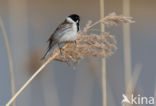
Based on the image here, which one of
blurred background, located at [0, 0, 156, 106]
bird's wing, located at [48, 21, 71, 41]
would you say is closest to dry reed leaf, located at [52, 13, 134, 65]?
bird's wing, located at [48, 21, 71, 41]

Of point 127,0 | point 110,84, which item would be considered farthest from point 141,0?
point 110,84

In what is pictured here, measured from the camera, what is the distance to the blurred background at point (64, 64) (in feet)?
6.15

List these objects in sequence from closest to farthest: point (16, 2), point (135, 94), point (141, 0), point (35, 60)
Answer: point (135, 94) < point (35, 60) < point (16, 2) < point (141, 0)

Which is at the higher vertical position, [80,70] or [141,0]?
[141,0]

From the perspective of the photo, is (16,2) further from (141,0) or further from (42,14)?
(141,0)

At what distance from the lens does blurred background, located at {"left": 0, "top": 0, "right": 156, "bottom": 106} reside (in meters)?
1.87

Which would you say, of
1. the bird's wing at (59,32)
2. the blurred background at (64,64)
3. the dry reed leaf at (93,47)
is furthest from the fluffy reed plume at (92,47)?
the blurred background at (64,64)

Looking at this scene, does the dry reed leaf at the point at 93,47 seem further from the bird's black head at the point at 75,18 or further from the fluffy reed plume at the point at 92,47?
the bird's black head at the point at 75,18

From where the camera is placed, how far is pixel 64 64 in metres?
2.35

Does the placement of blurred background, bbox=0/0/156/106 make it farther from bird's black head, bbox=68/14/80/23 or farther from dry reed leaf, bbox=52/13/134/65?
dry reed leaf, bbox=52/13/134/65

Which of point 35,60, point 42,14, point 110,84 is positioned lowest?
point 110,84

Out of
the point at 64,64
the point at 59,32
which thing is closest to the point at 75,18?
the point at 59,32

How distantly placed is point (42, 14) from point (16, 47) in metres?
0.28

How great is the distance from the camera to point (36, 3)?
8.02ft
